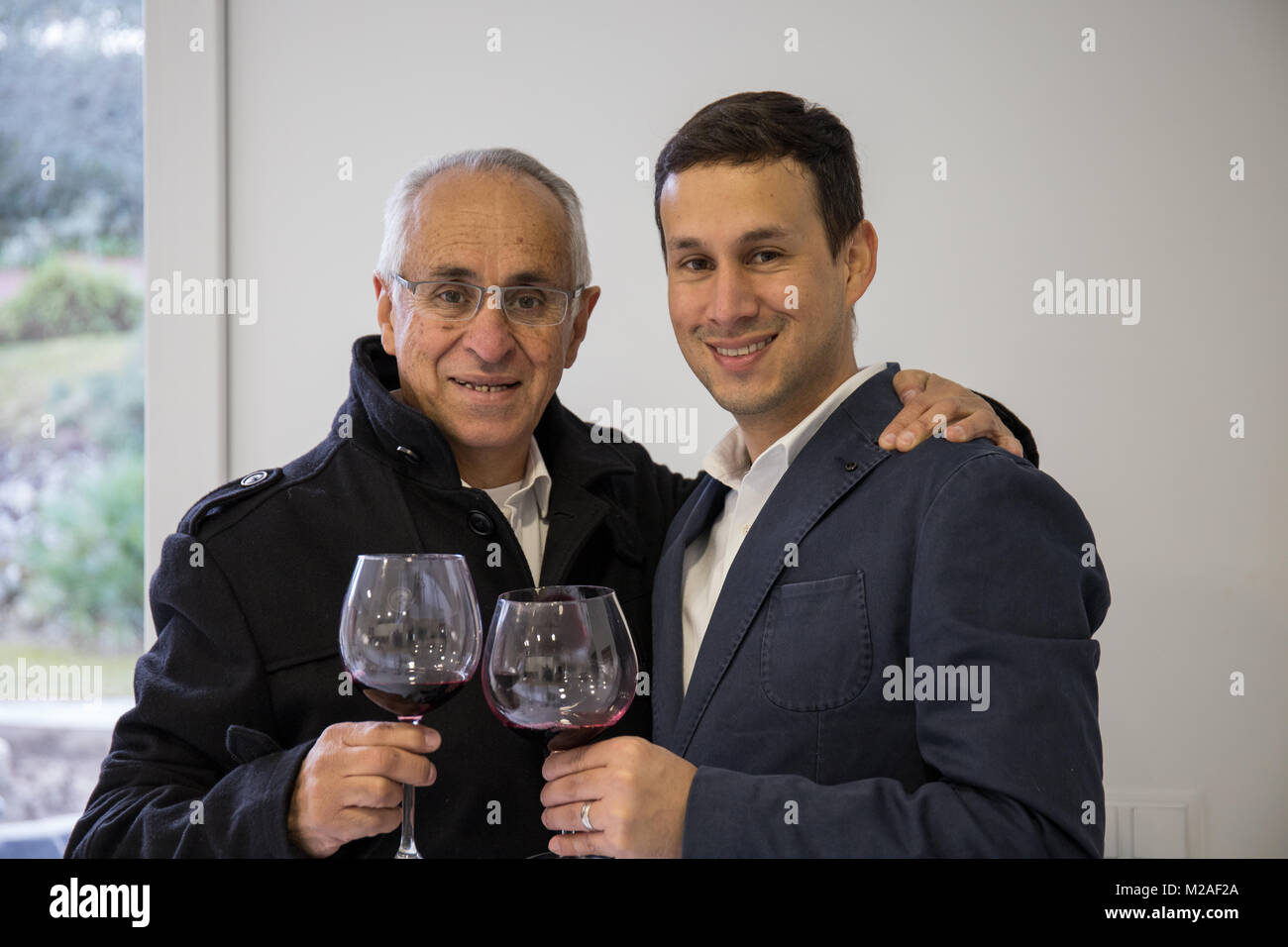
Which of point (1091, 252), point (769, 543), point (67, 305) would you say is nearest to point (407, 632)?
point (769, 543)

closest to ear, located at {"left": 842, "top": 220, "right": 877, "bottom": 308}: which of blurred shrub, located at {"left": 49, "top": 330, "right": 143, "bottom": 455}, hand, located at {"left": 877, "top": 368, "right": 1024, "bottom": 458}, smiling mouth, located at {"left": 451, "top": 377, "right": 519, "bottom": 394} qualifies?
hand, located at {"left": 877, "top": 368, "right": 1024, "bottom": 458}

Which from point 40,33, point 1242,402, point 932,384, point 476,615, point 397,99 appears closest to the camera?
point 476,615

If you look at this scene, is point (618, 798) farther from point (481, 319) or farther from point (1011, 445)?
point (481, 319)

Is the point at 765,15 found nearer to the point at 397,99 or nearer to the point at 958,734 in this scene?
the point at 397,99

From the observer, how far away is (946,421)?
5.38 feet

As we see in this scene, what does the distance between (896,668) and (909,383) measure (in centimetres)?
48

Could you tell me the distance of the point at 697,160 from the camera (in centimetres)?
178

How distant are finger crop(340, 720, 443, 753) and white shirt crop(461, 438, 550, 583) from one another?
0.66 meters

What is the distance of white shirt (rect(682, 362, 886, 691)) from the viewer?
1.79 metres

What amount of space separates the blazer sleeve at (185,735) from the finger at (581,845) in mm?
370

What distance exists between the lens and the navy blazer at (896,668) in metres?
1.37

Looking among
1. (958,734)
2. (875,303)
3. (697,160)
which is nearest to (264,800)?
(958,734)

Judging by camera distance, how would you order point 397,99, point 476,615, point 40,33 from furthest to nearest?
point 40,33, point 397,99, point 476,615
